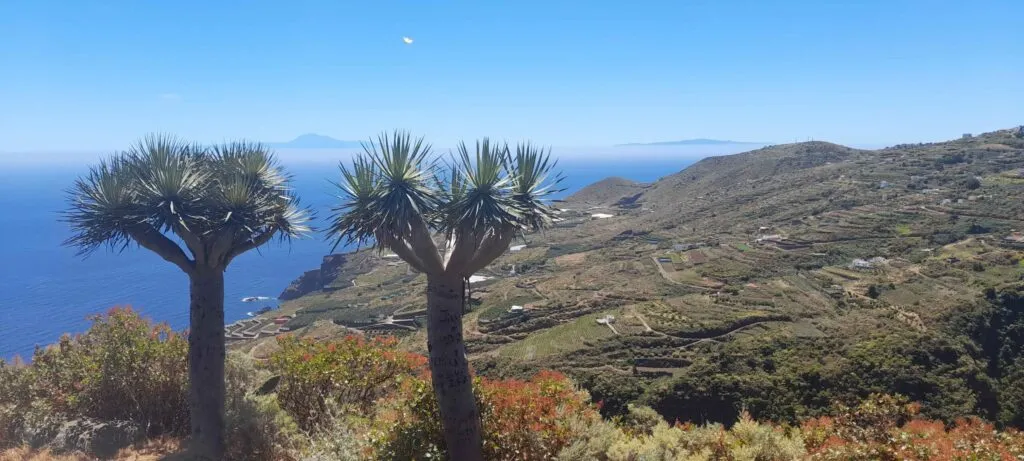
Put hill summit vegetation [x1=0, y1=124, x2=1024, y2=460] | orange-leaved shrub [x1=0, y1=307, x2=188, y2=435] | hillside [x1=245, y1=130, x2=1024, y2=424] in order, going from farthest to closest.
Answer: hillside [x1=245, y1=130, x2=1024, y2=424] → orange-leaved shrub [x1=0, y1=307, x2=188, y2=435] → hill summit vegetation [x1=0, y1=124, x2=1024, y2=460]

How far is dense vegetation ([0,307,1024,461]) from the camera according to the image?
5.94 metres

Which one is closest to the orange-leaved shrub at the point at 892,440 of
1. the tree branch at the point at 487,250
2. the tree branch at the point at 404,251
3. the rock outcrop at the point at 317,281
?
the tree branch at the point at 487,250

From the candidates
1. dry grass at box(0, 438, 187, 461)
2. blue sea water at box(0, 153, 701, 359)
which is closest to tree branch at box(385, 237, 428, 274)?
dry grass at box(0, 438, 187, 461)

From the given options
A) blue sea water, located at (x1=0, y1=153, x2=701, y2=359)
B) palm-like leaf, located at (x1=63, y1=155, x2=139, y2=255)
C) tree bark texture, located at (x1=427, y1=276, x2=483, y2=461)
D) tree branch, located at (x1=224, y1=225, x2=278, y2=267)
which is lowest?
blue sea water, located at (x1=0, y1=153, x2=701, y2=359)

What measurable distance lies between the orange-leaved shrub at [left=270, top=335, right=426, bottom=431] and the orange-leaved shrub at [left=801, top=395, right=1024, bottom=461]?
581 cm

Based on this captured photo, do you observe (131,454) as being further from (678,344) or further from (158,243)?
(678,344)

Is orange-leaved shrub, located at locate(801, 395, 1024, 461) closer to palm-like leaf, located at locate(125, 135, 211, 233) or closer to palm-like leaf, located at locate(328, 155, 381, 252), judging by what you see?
palm-like leaf, located at locate(328, 155, 381, 252)

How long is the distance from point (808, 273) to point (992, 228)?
772 inches

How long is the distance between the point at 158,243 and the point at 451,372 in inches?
187

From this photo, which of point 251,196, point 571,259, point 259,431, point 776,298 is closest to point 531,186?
point 251,196

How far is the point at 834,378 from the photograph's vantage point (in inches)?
1143

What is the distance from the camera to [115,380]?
875 centimetres

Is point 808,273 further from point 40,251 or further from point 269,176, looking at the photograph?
point 40,251

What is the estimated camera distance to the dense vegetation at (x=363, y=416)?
594 cm
